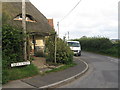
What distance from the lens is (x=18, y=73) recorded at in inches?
264

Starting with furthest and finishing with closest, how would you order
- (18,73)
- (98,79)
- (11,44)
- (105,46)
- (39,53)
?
(105,46)
(39,53)
(11,44)
(98,79)
(18,73)

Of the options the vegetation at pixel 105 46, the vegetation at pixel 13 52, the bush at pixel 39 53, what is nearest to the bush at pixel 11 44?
the vegetation at pixel 13 52

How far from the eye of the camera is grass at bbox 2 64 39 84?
19.3ft

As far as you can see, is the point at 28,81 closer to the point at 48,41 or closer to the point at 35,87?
the point at 35,87

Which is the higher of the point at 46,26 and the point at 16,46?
the point at 46,26

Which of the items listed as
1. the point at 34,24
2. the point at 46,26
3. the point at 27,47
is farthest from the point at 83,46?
the point at 27,47

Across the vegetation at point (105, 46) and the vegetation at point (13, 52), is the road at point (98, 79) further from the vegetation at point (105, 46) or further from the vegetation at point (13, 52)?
the vegetation at point (105, 46)

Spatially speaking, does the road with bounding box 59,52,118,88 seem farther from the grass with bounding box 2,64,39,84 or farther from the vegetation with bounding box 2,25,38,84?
the vegetation with bounding box 2,25,38,84

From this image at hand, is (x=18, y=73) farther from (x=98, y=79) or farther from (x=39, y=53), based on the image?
(x=39, y=53)

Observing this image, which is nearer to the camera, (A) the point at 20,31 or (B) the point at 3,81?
(B) the point at 3,81

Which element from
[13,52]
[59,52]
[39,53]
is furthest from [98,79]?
[39,53]

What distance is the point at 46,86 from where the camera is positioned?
5.43 m

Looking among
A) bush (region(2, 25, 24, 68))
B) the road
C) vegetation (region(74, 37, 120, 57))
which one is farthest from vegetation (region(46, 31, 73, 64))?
vegetation (region(74, 37, 120, 57))

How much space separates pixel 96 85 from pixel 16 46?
14.6 ft
